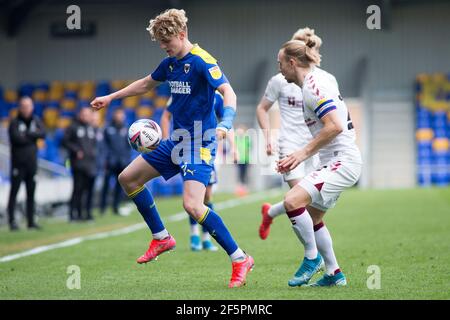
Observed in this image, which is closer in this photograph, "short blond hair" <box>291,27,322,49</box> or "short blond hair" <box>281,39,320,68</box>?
"short blond hair" <box>281,39,320,68</box>

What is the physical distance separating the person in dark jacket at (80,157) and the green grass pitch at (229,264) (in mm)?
854

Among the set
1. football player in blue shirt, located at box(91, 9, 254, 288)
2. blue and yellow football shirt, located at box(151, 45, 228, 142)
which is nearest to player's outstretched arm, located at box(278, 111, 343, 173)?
football player in blue shirt, located at box(91, 9, 254, 288)

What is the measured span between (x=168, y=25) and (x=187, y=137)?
0.99 metres

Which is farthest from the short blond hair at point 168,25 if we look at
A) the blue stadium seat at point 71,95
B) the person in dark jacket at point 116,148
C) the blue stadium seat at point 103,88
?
the blue stadium seat at point 71,95

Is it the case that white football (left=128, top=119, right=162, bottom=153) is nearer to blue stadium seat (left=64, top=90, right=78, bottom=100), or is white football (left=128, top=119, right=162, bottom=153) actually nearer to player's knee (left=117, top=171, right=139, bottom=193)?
player's knee (left=117, top=171, right=139, bottom=193)

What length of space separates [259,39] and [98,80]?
6.21 m

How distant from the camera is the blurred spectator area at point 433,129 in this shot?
31.9 meters

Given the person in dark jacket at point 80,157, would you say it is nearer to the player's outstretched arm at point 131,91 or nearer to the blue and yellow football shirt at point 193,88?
the player's outstretched arm at point 131,91

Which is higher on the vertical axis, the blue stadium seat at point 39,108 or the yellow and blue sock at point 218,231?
the blue stadium seat at point 39,108

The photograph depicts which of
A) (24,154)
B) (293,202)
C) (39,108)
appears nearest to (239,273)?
(293,202)

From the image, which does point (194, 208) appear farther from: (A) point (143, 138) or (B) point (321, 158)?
(B) point (321, 158)

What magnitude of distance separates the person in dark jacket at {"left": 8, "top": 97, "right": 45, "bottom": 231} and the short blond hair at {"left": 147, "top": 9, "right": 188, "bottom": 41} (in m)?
8.32

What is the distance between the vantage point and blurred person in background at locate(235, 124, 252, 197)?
2880 cm

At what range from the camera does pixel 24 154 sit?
15641mm
